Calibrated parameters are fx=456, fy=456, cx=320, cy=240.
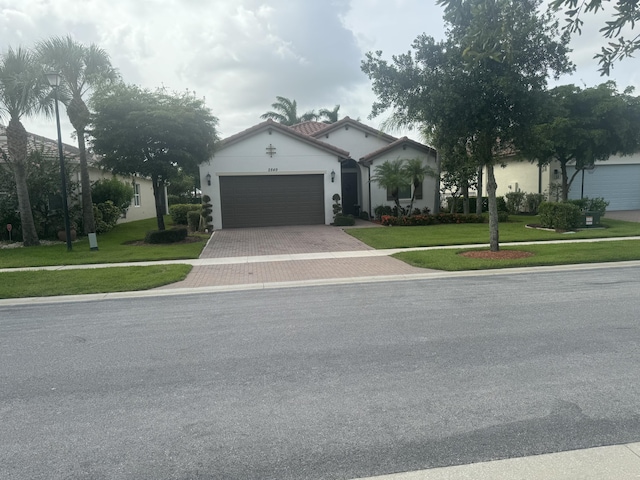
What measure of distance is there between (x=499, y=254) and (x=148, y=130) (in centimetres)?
1210

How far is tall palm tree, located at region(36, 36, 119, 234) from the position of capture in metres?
16.5

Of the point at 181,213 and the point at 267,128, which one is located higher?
the point at 267,128

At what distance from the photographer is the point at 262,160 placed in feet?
72.1

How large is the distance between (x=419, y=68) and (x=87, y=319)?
9.68 m

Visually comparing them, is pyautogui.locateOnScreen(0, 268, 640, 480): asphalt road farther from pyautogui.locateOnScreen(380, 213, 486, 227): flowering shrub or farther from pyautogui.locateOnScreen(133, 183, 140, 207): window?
pyautogui.locateOnScreen(133, 183, 140, 207): window

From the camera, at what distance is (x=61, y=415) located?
3.81 metres

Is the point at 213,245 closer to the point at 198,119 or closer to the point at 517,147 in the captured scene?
the point at 198,119

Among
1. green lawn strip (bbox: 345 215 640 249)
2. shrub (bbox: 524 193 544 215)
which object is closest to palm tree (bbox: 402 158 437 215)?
green lawn strip (bbox: 345 215 640 249)

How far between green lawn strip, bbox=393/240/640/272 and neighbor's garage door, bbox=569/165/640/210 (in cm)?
1455

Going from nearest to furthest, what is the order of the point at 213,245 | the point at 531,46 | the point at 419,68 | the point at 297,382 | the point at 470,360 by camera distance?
the point at 297,382 → the point at 470,360 → the point at 531,46 → the point at 419,68 → the point at 213,245

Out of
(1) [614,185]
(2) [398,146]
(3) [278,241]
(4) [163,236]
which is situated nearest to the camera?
(4) [163,236]

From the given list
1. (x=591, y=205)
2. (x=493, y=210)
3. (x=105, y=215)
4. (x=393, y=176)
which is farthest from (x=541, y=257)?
(x=105, y=215)

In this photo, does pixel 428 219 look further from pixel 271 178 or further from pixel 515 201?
pixel 515 201

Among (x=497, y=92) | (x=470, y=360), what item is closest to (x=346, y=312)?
(x=470, y=360)
